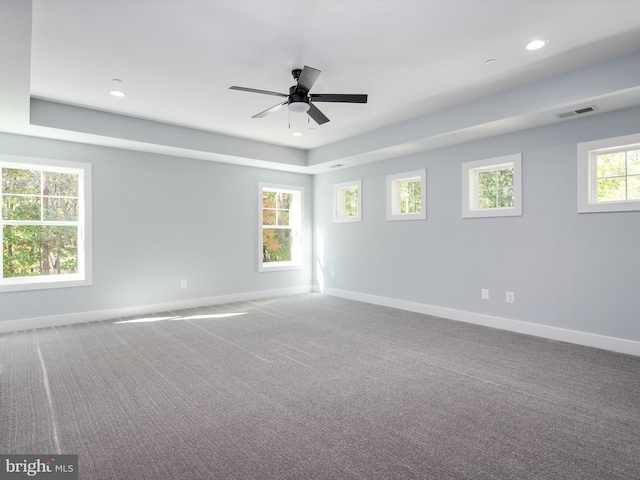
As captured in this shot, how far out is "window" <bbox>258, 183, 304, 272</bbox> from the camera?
23.5 feet

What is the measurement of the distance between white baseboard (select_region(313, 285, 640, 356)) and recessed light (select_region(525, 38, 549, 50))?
3.02 metres

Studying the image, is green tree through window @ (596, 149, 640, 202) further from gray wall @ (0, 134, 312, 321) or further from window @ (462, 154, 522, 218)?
gray wall @ (0, 134, 312, 321)

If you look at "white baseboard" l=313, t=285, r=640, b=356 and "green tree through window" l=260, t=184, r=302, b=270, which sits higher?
"green tree through window" l=260, t=184, r=302, b=270

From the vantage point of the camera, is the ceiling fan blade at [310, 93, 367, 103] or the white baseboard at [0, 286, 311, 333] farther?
the white baseboard at [0, 286, 311, 333]

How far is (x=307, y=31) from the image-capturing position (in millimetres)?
2934

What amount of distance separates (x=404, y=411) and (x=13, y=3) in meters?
3.55

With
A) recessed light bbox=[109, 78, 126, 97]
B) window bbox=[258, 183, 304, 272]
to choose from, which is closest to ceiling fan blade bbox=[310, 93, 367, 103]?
recessed light bbox=[109, 78, 126, 97]

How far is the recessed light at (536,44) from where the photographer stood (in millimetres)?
3074

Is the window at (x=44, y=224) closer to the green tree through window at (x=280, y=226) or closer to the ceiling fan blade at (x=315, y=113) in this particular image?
the green tree through window at (x=280, y=226)

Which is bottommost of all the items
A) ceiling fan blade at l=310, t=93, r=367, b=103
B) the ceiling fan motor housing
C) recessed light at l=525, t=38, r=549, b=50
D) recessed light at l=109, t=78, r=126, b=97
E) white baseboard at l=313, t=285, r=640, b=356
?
white baseboard at l=313, t=285, r=640, b=356

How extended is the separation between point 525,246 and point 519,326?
101 centimetres

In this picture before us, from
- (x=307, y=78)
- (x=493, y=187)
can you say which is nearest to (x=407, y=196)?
(x=493, y=187)

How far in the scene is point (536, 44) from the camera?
123 inches

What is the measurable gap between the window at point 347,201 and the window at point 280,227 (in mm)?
829
